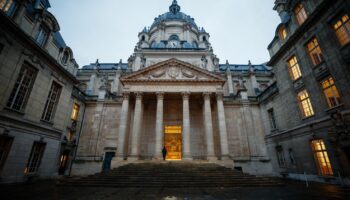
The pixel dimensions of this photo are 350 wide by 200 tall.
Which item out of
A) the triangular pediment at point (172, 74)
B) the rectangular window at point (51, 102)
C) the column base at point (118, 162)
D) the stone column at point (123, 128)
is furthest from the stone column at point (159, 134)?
the rectangular window at point (51, 102)

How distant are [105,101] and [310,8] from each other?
2405 cm

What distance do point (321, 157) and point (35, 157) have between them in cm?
2316

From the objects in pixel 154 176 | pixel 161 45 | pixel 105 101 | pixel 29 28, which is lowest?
pixel 154 176

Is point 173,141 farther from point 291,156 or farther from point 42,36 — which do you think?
point 42,36

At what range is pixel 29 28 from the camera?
12.9 m

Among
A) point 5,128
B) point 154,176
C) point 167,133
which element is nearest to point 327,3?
point 154,176

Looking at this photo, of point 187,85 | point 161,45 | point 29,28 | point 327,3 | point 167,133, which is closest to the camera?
point 327,3

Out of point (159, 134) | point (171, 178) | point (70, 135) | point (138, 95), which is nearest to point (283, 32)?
point (159, 134)

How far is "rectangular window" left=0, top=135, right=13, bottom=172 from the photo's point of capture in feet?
36.1

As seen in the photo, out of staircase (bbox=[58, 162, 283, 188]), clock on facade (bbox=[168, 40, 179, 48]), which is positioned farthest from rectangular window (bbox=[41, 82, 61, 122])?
clock on facade (bbox=[168, 40, 179, 48])

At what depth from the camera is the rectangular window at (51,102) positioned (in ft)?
49.0

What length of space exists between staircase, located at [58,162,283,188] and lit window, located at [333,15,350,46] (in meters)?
10.6

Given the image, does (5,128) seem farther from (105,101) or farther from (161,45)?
(161,45)

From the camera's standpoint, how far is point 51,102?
15594 mm
